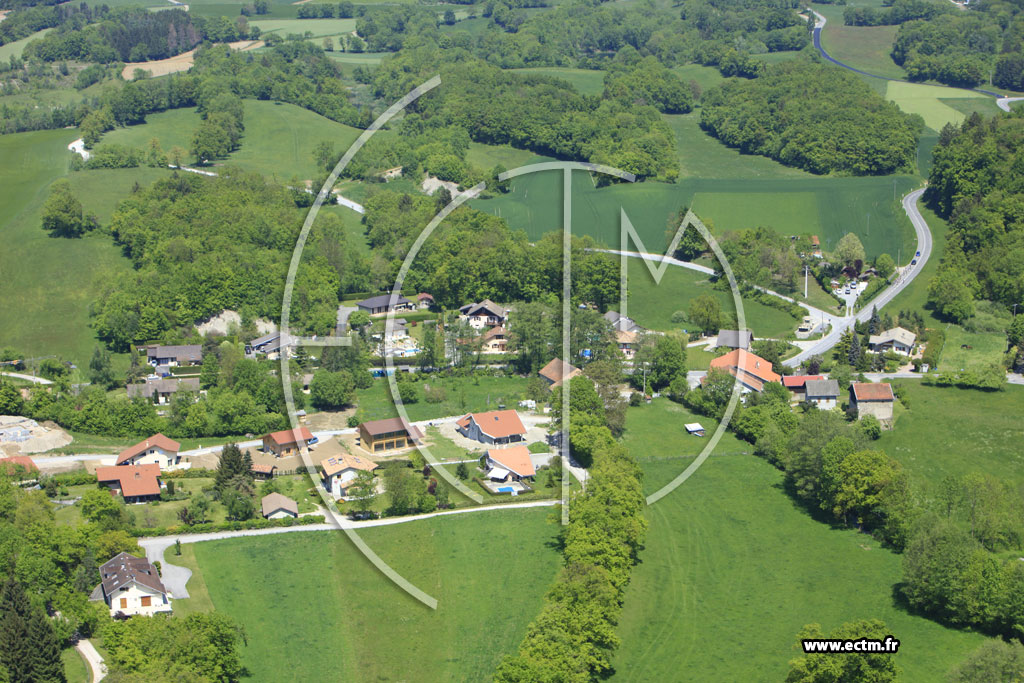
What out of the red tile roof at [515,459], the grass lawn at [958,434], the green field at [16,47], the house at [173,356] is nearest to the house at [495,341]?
the house at [173,356]

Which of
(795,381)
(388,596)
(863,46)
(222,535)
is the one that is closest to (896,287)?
(795,381)

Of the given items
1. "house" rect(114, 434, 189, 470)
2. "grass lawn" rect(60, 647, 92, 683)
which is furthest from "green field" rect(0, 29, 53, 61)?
"grass lawn" rect(60, 647, 92, 683)

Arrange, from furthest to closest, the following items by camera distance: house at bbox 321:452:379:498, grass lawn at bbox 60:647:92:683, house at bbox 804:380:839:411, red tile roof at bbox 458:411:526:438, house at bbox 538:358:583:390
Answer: house at bbox 538:358:583:390
house at bbox 804:380:839:411
red tile roof at bbox 458:411:526:438
house at bbox 321:452:379:498
grass lawn at bbox 60:647:92:683

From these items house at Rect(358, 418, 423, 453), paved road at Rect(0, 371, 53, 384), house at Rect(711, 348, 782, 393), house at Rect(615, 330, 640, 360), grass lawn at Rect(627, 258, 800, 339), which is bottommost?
grass lawn at Rect(627, 258, 800, 339)

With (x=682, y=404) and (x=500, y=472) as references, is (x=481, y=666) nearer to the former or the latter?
(x=500, y=472)

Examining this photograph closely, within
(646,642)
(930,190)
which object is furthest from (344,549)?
(930,190)

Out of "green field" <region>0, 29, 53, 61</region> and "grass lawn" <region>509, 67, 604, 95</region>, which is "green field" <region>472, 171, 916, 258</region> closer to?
"grass lawn" <region>509, 67, 604, 95</region>
